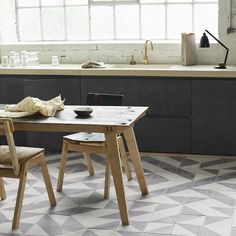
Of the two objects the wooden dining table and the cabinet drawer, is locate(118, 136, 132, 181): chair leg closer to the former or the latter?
the wooden dining table

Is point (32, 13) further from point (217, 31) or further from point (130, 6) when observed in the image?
point (217, 31)

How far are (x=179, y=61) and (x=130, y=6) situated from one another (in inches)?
34.7

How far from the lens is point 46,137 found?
6.05 meters

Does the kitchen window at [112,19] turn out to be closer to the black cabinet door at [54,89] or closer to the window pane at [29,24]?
the window pane at [29,24]

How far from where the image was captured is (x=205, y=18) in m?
6.12

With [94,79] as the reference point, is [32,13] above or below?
above

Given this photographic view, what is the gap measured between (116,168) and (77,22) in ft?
9.94

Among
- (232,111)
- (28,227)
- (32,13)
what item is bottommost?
(28,227)

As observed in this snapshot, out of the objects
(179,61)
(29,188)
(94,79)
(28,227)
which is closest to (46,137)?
(94,79)

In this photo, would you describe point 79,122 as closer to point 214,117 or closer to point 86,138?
point 86,138

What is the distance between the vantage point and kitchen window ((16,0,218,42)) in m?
6.14

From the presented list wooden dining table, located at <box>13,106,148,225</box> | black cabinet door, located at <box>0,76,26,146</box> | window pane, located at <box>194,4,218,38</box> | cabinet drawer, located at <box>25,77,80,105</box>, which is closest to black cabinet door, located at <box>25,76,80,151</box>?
cabinet drawer, located at <box>25,77,80,105</box>

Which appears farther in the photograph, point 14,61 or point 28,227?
point 14,61

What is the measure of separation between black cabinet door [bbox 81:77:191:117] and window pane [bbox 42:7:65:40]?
1.12 meters
